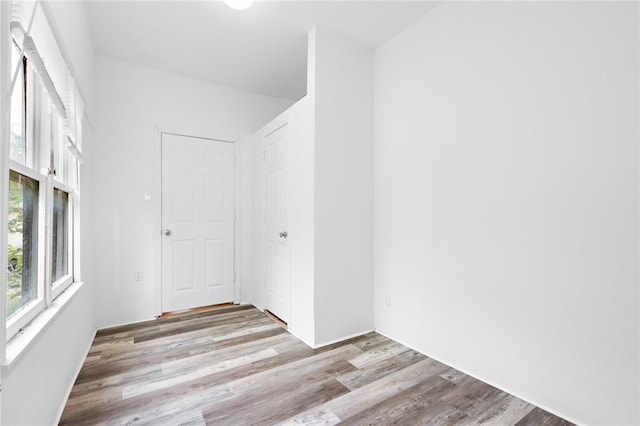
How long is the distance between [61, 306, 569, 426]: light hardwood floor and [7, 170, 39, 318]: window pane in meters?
0.81

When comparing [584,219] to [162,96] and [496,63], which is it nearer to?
[496,63]

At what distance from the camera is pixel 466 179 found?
2.09m

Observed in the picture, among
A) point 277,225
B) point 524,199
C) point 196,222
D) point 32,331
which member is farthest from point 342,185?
point 32,331

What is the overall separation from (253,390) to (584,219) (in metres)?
2.11

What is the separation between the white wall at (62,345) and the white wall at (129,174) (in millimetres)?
277

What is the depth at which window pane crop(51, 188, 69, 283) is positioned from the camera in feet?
5.67

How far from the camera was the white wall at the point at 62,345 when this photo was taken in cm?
108

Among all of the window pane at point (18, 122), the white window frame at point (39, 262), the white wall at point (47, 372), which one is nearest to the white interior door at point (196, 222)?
the white wall at point (47, 372)

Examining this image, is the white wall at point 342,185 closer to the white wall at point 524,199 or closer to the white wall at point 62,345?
the white wall at point 524,199

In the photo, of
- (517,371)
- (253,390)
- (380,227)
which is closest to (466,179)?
(380,227)

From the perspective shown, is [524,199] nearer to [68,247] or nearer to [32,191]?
[32,191]

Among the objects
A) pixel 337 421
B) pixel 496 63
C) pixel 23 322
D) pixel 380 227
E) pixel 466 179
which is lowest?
pixel 337 421

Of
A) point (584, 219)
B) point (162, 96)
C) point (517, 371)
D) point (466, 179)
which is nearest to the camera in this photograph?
point (584, 219)

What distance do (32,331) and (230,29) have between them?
8.17ft
